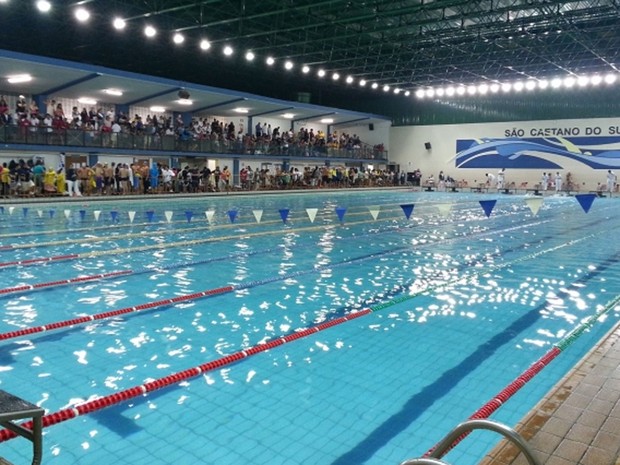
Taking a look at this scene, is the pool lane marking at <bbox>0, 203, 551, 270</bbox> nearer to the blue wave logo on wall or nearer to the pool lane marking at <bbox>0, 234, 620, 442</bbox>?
the pool lane marking at <bbox>0, 234, 620, 442</bbox>

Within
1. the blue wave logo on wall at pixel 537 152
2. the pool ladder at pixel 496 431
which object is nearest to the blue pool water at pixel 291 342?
the pool ladder at pixel 496 431

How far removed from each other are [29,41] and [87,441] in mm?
25753

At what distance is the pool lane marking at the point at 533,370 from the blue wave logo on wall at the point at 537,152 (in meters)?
29.2

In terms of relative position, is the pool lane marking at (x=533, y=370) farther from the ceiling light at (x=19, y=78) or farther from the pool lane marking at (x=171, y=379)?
the ceiling light at (x=19, y=78)

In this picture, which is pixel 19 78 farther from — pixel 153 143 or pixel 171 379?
pixel 171 379

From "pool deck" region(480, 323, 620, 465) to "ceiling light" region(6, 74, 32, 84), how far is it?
2113cm

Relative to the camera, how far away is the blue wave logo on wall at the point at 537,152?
3097cm

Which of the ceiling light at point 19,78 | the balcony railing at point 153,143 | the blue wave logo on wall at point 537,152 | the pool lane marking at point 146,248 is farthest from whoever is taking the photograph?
the blue wave logo on wall at point 537,152

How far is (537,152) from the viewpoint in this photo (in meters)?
Answer: 33.3

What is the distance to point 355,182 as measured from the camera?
32938mm

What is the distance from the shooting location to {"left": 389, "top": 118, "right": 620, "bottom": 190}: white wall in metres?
31.3

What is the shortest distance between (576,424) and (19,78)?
21.8 metres

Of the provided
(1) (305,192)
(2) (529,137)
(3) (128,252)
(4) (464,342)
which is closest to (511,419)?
(4) (464,342)

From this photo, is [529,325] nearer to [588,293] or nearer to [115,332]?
[588,293]
